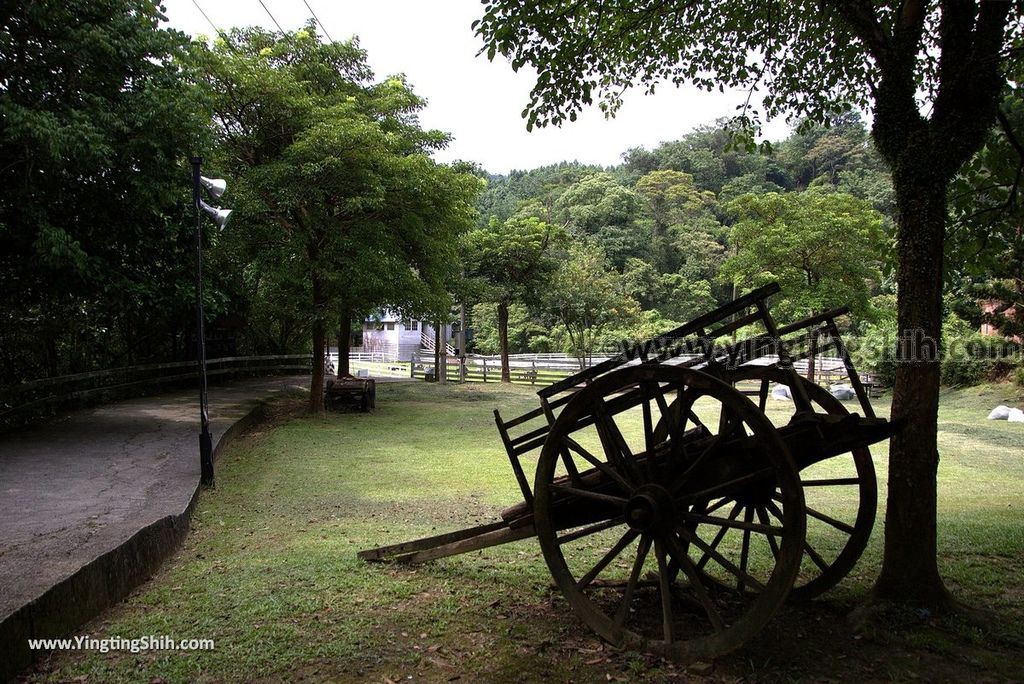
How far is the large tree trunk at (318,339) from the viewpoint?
15.2 m

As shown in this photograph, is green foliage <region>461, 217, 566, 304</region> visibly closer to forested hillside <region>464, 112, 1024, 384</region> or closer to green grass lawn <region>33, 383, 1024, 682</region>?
forested hillside <region>464, 112, 1024, 384</region>

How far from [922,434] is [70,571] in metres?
5.29

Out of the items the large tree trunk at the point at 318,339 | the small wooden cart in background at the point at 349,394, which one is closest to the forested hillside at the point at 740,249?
the small wooden cart in background at the point at 349,394

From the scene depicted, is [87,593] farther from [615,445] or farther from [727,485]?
[727,485]

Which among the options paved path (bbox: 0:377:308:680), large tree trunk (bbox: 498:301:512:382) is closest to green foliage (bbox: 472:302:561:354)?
large tree trunk (bbox: 498:301:512:382)

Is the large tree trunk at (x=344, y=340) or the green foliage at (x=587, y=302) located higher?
the green foliage at (x=587, y=302)

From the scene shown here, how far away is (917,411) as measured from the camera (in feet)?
13.2

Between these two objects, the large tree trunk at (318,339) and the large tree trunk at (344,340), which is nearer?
the large tree trunk at (318,339)

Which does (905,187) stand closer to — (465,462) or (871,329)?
(465,462)

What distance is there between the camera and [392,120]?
55.7 ft

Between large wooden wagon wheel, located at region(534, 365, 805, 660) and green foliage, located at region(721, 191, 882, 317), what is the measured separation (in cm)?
1941

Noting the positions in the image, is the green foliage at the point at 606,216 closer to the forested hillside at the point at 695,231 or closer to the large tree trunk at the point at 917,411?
the forested hillside at the point at 695,231

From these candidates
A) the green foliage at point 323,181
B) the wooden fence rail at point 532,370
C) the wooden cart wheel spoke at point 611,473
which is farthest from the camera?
the wooden fence rail at point 532,370

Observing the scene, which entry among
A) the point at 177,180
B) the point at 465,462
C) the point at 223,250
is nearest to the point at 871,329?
the point at 465,462
